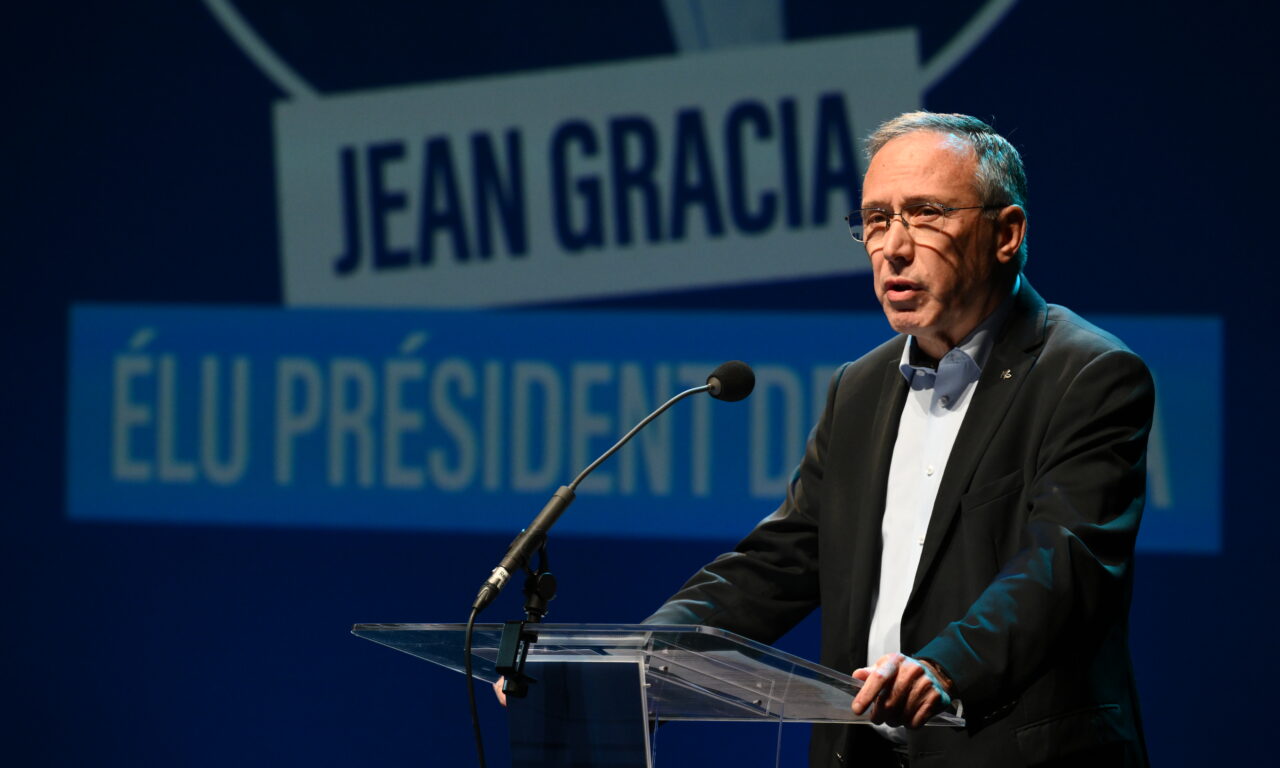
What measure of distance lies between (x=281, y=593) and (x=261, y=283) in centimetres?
95

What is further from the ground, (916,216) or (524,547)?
(916,216)

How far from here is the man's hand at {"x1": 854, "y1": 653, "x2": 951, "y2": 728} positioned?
→ 5.38ft

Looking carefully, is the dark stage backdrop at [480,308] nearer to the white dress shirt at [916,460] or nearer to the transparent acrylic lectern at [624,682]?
the white dress shirt at [916,460]

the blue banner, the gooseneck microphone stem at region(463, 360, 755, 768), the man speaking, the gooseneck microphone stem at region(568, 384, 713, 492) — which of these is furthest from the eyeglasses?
the blue banner

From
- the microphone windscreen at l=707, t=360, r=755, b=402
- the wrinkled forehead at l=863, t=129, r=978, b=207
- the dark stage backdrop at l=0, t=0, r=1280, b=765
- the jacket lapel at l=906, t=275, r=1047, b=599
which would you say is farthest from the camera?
the dark stage backdrop at l=0, t=0, r=1280, b=765

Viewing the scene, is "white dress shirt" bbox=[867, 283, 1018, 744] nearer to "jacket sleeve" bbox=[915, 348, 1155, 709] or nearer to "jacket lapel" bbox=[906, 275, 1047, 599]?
"jacket lapel" bbox=[906, 275, 1047, 599]

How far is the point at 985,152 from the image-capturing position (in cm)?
230

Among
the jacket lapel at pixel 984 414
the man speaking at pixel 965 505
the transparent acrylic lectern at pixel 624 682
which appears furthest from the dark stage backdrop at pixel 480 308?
the transparent acrylic lectern at pixel 624 682

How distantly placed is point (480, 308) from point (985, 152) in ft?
6.90

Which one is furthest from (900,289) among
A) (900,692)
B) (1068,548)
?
(900,692)

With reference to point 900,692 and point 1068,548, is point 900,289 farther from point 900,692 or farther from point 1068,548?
point 900,692

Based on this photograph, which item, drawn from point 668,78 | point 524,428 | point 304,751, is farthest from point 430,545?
point 668,78

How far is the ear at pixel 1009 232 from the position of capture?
2307mm

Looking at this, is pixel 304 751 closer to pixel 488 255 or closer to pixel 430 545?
pixel 430 545
